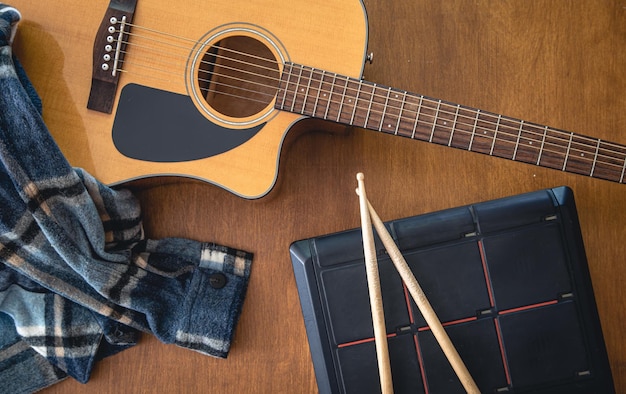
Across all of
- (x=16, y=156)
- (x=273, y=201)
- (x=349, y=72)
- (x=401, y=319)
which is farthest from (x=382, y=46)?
(x=16, y=156)

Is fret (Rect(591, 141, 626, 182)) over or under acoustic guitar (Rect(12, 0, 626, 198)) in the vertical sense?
under

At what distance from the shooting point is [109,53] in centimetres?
75

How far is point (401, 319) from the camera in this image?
74 cm

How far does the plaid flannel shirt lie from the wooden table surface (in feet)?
0.11

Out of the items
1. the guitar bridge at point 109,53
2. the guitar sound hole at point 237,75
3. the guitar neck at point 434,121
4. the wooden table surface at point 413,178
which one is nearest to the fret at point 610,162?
the guitar neck at point 434,121

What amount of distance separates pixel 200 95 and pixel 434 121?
30 cm

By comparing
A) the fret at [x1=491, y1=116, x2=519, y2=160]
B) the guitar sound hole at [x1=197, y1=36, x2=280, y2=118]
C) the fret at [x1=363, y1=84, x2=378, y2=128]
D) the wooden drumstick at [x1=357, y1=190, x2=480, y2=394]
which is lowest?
the wooden drumstick at [x1=357, y1=190, x2=480, y2=394]

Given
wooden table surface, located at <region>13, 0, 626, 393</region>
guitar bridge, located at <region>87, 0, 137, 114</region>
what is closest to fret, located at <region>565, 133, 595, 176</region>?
wooden table surface, located at <region>13, 0, 626, 393</region>

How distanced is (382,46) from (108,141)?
0.41m

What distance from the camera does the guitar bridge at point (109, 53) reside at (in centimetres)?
75

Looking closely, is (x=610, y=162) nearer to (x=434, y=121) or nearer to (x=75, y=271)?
(x=434, y=121)

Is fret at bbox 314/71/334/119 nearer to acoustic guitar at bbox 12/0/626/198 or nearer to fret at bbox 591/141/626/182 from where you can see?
acoustic guitar at bbox 12/0/626/198

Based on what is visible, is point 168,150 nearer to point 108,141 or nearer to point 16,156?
point 108,141

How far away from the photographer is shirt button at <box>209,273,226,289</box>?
821mm
